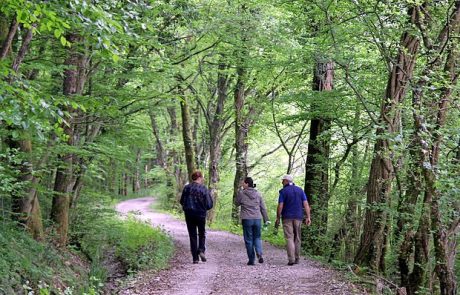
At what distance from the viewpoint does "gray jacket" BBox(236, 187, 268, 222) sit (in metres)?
11.5

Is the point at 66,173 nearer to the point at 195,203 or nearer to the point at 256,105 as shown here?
the point at 195,203

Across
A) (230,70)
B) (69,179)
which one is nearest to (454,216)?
(69,179)

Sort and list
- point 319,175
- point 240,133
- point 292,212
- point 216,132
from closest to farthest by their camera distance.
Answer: point 292,212, point 319,175, point 240,133, point 216,132

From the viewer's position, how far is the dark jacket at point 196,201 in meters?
11.2

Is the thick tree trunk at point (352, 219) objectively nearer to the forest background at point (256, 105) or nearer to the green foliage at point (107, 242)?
the forest background at point (256, 105)

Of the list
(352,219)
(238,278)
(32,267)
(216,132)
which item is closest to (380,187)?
(238,278)

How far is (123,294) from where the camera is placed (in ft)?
28.3

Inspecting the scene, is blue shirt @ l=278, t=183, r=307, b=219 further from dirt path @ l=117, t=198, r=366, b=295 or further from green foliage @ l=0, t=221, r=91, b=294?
green foliage @ l=0, t=221, r=91, b=294

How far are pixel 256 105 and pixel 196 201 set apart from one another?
9.76 meters

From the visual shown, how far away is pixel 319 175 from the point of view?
15586mm

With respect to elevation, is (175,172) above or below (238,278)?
above

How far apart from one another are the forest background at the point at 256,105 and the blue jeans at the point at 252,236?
1873 mm

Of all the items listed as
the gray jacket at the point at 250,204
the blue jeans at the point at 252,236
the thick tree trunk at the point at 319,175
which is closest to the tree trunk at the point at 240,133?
the thick tree trunk at the point at 319,175

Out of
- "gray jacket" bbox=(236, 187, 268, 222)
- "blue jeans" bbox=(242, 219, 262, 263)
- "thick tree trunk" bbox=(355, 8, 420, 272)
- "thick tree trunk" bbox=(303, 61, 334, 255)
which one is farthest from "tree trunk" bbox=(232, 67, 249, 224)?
"thick tree trunk" bbox=(355, 8, 420, 272)
